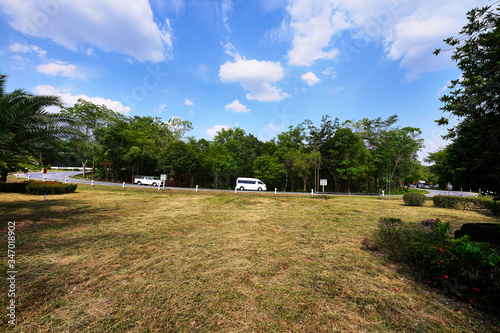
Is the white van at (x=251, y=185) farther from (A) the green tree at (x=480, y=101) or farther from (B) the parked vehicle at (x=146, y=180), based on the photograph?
(A) the green tree at (x=480, y=101)

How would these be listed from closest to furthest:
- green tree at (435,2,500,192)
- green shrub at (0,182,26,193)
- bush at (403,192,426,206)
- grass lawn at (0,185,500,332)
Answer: grass lawn at (0,185,500,332) < green tree at (435,2,500,192) < green shrub at (0,182,26,193) < bush at (403,192,426,206)

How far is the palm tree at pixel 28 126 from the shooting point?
19.1ft

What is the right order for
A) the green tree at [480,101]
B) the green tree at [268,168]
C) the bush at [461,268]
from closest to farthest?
1. the bush at [461,268]
2. the green tree at [480,101]
3. the green tree at [268,168]

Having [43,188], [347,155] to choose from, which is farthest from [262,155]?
[43,188]

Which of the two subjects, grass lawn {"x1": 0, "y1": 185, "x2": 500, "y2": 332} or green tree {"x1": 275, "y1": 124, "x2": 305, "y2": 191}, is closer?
grass lawn {"x1": 0, "y1": 185, "x2": 500, "y2": 332}

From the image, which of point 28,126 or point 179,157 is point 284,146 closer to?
point 179,157

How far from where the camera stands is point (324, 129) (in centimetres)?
3441

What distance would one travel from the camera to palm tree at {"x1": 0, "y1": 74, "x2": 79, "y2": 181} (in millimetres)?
5812

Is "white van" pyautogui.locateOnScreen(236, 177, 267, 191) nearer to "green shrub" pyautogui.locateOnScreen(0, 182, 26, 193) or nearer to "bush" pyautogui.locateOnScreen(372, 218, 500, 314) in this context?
"green shrub" pyautogui.locateOnScreen(0, 182, 26, 193)

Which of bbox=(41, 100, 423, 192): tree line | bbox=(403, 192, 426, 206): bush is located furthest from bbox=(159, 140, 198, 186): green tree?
bbox=(403, 192, 426, 206): bush

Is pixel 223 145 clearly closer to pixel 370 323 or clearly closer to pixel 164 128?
pixel 164 128

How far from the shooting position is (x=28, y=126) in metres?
6.44

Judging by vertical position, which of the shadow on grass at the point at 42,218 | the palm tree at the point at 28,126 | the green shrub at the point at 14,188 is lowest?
the shadow on grass at the point at 42,218

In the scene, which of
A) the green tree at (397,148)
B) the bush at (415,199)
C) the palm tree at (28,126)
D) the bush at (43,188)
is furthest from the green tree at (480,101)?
the green tree at (397,148)
